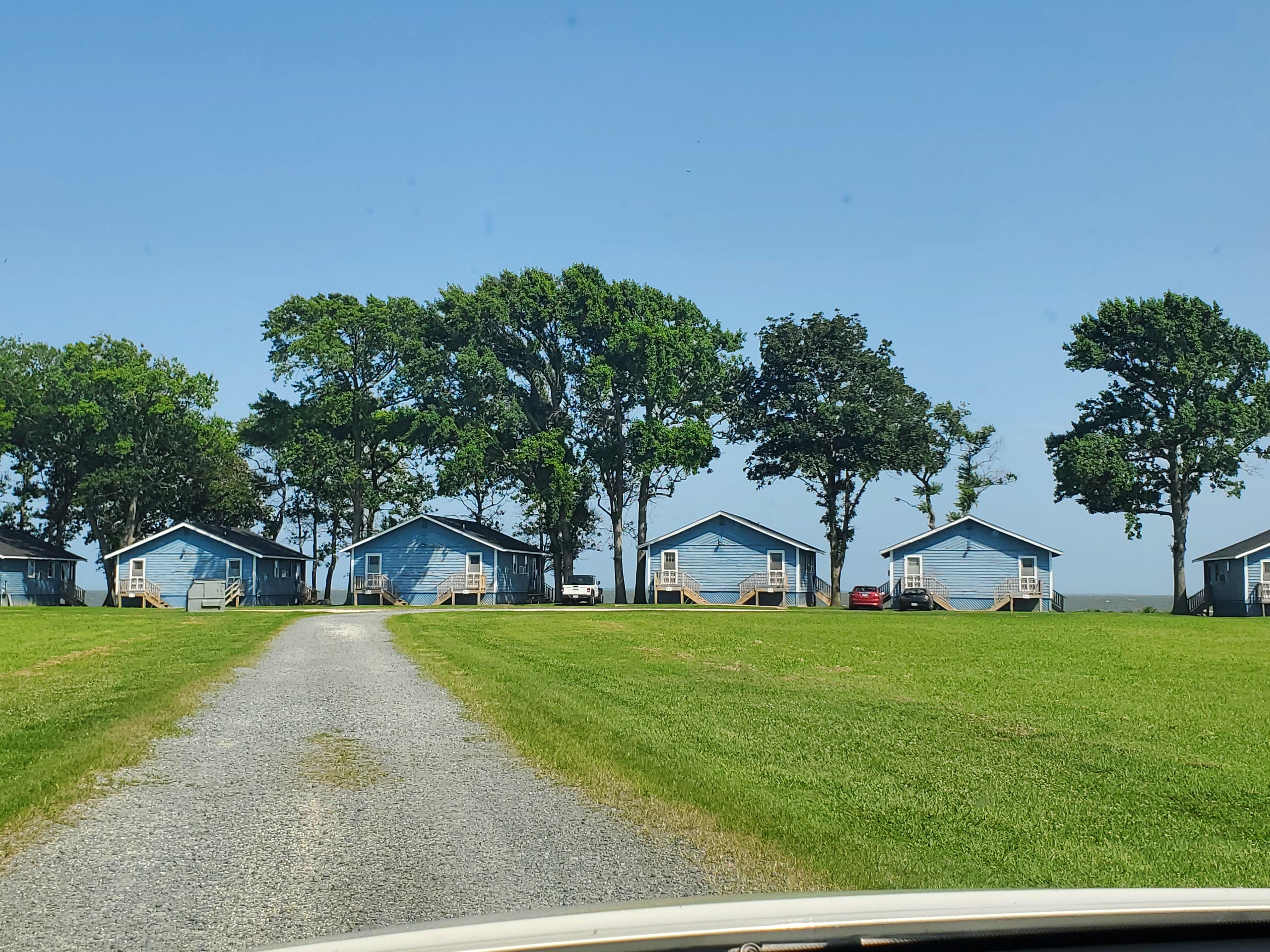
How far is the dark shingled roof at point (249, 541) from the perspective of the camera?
63781 millimetres

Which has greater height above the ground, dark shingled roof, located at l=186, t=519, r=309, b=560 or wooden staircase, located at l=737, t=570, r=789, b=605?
dark shingled roof, located at l=186, t=519, r=309, b=560

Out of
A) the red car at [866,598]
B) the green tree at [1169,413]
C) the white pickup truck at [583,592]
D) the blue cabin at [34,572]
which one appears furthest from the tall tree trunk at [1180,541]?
the blue cabin at [34,572]

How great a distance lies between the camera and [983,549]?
6247 cm

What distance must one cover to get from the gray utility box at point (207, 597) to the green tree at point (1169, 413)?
41188 mm

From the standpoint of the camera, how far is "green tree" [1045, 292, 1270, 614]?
58500 mm

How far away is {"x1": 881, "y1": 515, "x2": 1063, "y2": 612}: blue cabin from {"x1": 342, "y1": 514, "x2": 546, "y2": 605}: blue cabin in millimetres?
21763

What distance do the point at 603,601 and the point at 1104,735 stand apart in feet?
198

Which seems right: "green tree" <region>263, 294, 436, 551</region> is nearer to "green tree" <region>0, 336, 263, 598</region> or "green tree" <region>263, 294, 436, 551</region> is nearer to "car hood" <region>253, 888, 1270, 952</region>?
"green tree" <region>0, 336, 263, 598</region>

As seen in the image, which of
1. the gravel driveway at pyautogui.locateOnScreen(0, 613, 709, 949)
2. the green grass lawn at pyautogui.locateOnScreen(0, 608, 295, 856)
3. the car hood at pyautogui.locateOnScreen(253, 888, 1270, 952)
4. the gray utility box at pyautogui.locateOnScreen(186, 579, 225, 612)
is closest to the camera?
the car hood at pyautogui.locateOnScreen(253, 888, 1270, 952)

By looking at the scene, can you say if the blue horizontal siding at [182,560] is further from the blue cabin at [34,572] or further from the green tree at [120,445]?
the blue cabin at [34,572]

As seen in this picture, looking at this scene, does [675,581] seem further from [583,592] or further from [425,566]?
[425,566]

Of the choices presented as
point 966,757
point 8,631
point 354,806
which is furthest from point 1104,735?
point 8,631

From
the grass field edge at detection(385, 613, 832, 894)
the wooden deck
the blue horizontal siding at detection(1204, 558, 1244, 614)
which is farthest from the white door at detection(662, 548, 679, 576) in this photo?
the grass field edge at detection(385, 613, 832, 894)

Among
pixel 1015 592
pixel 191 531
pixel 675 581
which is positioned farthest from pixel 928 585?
pixel 191 531
